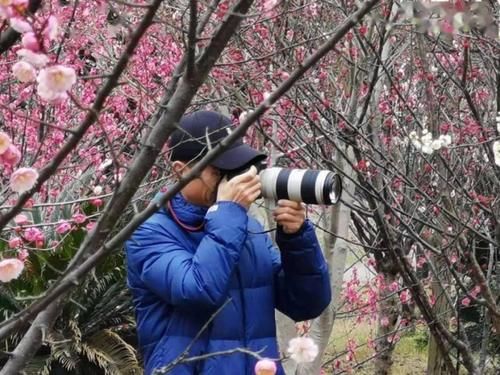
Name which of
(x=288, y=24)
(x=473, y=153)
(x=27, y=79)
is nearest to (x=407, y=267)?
(x=473, y=153)

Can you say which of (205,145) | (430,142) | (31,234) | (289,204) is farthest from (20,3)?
(430,142)

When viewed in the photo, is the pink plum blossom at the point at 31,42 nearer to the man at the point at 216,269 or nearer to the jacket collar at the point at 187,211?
the man at the point at 216,269

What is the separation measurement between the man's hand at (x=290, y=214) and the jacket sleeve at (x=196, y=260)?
0.12m

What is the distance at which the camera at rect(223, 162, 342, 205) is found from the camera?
2172 mm

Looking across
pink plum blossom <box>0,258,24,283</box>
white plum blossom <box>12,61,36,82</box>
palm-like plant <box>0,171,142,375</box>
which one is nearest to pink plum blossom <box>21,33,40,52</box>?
white plum blossom <box>12,61,36,82</box>

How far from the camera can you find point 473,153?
4.55 m

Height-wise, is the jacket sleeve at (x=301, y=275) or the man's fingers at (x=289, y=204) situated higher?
the man's fingers at (x=289, y=204)

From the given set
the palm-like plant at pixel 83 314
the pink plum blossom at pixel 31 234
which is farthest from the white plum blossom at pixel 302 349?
the palm-like plant at pixel 83 314

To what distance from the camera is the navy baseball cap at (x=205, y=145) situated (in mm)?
2170

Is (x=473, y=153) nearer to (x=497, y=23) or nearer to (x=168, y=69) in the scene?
(x=497, y=23)

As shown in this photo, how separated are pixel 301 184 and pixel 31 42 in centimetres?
113

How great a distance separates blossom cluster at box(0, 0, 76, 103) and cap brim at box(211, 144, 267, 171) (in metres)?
0.87

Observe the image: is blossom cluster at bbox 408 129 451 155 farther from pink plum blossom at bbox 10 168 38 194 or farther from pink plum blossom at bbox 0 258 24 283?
pink plum blossom at bbox 10 168 38 194

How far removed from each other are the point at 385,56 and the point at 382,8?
0.99 feet
